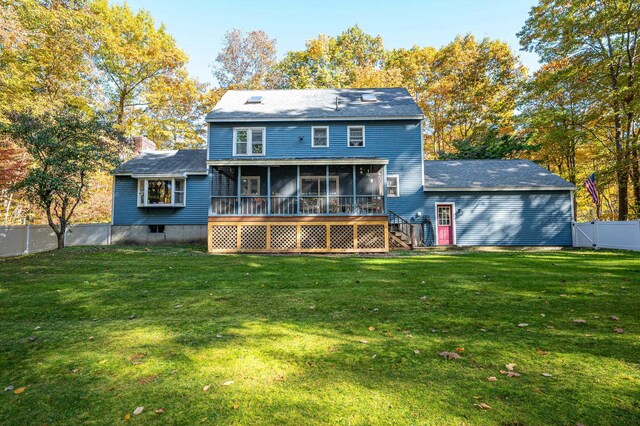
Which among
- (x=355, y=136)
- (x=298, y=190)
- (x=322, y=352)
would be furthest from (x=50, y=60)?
(x=322, y=352)

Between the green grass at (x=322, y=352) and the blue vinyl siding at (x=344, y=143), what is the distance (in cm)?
1170

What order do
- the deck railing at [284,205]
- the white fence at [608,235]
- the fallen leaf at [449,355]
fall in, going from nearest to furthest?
1. the fallen leaf at [449,355]
2. the white fence at [608,235]
3. the deck railing at [284,205]

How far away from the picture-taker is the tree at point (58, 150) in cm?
1238

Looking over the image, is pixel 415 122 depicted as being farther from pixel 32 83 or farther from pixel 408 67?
pixel 32 83

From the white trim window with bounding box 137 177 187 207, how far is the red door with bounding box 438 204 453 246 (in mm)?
13891

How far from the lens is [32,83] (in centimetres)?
1978

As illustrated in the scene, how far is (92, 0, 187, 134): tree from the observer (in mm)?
24188

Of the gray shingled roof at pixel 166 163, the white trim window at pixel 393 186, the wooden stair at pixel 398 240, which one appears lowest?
the wooden stair at pixel 398 240

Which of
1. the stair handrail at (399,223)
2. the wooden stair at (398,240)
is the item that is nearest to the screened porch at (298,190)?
the stair handrail at (399,223)

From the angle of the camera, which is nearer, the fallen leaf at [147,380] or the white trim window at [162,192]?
the fallen leaf at [147,380]

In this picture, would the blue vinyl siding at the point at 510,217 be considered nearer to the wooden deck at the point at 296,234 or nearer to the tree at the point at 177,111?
the wooden deck at the point at 296,234

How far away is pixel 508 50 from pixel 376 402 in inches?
1256

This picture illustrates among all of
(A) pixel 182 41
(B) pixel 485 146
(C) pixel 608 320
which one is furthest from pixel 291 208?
(A) pixel 182 41

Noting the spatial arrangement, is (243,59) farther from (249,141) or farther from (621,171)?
(621,171)
